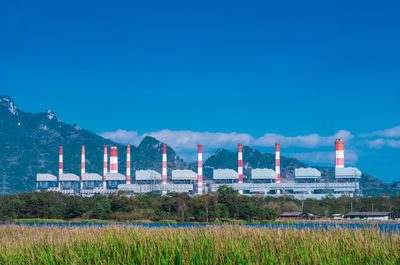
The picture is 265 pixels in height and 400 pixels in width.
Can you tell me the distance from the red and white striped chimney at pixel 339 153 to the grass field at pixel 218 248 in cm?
9147

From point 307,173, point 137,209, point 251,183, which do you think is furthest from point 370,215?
point 251,183

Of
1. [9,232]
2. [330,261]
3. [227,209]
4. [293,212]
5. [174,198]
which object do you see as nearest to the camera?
[330,261]

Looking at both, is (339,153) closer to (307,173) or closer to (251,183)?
(307,173)

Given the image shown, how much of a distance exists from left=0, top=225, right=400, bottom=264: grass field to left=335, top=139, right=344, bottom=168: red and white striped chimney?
91.5 meters

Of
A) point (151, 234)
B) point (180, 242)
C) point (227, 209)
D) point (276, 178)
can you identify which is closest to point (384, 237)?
point (180, 242)

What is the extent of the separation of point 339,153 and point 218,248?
9732 cm

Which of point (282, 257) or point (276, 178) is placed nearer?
point (282, 257)

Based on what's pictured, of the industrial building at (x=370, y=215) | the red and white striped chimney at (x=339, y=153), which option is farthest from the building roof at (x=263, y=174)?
the industrial building at (x=370, y=215)

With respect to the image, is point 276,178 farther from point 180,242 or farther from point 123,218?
point 180,242

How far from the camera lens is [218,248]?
13.4 m

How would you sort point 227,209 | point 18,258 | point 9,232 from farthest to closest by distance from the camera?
1. point 227,209
2. point 9,232
3. point 18,258

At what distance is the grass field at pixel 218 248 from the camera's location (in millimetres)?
12992

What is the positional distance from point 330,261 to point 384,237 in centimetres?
212

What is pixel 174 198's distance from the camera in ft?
227
